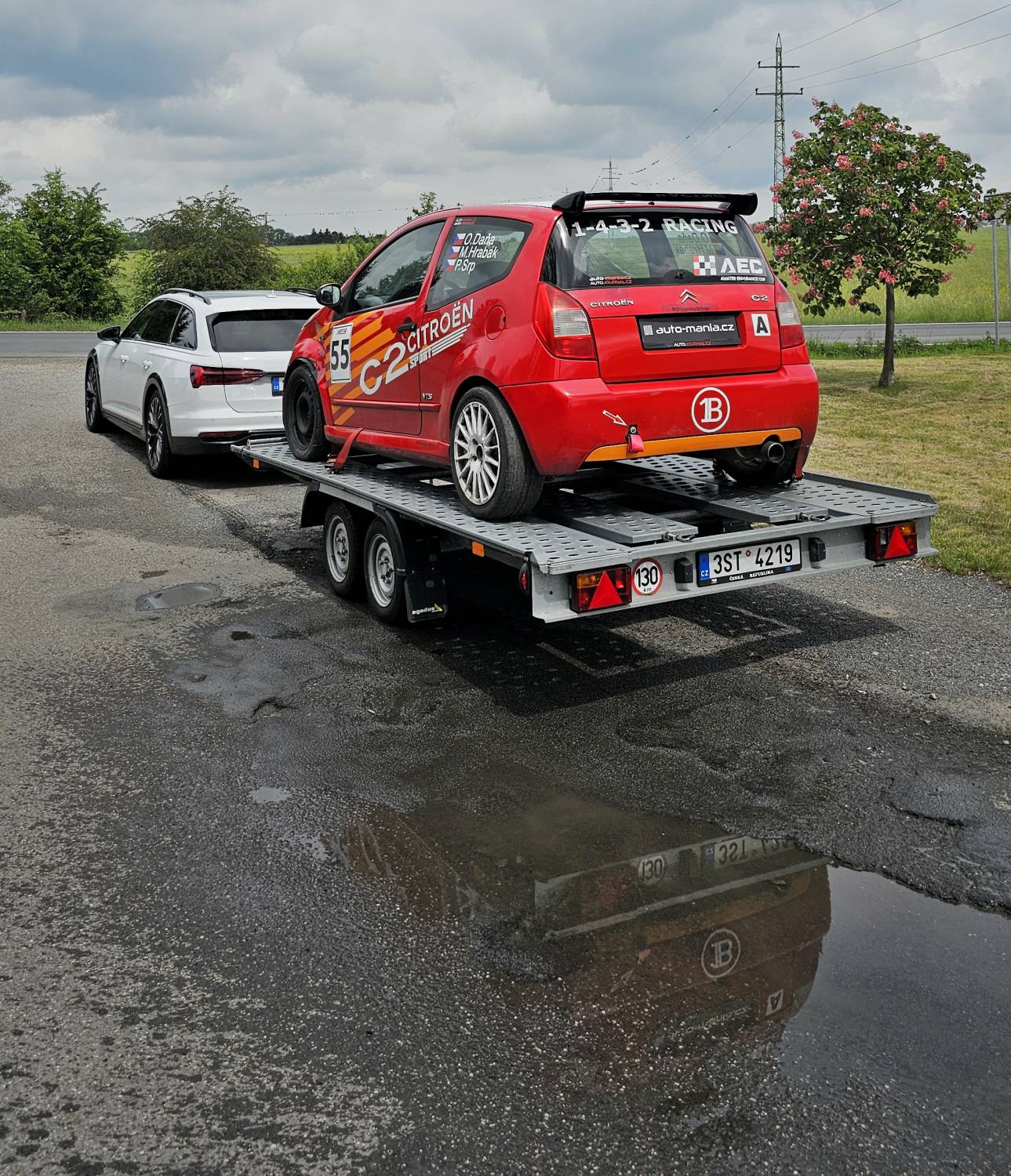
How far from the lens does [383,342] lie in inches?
280

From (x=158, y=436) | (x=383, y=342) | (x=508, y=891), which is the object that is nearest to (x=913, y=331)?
(x=158, y=436)

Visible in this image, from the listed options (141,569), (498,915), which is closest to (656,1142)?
(498,915)

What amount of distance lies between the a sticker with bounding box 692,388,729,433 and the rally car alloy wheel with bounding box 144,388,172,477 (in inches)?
267

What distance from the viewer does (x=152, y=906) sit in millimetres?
3836

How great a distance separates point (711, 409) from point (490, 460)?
3.69 feet

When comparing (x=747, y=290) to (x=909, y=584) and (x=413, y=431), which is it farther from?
(x=909, y=584)

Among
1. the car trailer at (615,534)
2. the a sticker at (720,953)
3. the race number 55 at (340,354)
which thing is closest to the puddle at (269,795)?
the car trailer at (615,534)

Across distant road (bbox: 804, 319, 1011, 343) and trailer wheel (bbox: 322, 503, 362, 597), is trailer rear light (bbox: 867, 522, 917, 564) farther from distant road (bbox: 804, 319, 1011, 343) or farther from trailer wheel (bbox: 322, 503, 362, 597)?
distant road (bbox: 804, 319, 1011, 343)

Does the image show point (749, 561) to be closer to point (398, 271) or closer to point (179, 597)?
point (398, 271)

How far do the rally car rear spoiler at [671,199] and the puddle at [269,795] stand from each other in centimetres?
308

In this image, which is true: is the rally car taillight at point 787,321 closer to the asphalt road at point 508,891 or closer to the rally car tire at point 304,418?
the asphalt road at point 508,891

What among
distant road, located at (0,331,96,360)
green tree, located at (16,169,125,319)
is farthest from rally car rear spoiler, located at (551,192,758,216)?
green tree, located at (16,169,125,319)

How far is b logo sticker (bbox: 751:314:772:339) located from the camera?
5.98 m

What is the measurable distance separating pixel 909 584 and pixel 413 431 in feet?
11.0
